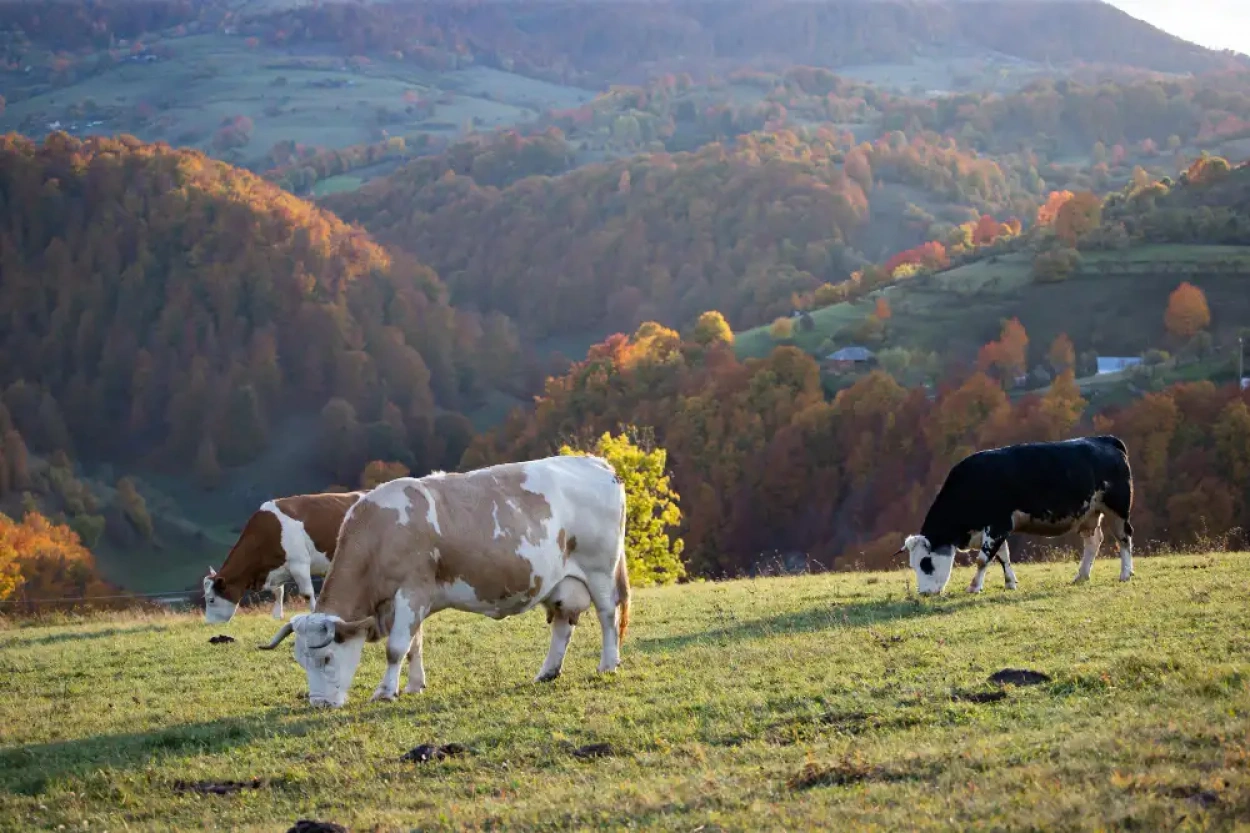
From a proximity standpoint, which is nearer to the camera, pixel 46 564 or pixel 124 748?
pixel 124 748

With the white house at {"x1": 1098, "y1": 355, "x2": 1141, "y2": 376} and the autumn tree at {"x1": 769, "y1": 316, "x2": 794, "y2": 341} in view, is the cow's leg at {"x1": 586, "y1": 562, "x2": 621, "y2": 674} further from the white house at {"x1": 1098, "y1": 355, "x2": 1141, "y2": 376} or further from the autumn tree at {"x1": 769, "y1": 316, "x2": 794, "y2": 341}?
the autumn tree at {"x1": 769, "y1": 316, "x2": 794, "y2": 341}

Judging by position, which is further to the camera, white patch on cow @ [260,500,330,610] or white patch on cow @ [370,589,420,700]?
white patch on cow @ [260,500,330,610]

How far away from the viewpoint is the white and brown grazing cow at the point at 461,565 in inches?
599

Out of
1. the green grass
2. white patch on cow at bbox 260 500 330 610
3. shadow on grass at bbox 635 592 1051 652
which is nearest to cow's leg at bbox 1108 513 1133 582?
the green grass

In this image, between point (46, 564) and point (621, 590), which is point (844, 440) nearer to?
point (46, 564)

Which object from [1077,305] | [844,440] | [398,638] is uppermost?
[398,638]

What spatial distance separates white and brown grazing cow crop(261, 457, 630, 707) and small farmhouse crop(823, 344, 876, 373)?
4979 inches

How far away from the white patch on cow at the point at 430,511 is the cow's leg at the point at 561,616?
5.83 feet

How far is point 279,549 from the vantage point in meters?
24.6

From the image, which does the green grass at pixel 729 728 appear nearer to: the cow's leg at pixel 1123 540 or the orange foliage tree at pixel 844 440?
the cow's leg at pixel 1123 540

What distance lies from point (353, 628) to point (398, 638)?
1.79 feet

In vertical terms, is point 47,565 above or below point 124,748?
below

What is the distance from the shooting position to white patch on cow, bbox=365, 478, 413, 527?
617 inches

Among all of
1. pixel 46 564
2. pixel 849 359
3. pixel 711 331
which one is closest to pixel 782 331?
pixel 711 331
